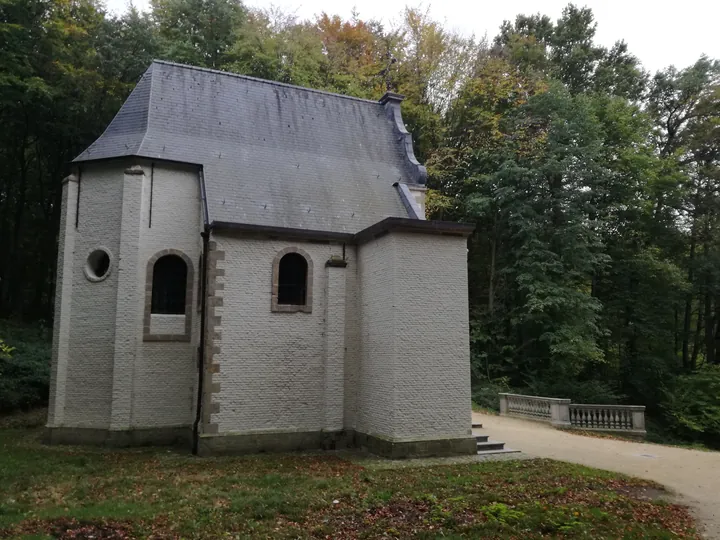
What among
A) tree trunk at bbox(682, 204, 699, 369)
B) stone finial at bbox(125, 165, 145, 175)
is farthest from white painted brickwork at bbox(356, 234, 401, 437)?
tree trunk at bbox(682, 204, 699, 369)

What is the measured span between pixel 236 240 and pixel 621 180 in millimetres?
19679

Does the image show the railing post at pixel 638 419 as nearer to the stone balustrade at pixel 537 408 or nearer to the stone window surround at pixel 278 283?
the stone balustrade at pixel 537 408

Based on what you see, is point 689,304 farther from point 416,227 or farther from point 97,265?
point 97,265

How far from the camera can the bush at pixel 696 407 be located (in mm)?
Answer: 21317

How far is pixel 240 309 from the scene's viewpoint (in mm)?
13070

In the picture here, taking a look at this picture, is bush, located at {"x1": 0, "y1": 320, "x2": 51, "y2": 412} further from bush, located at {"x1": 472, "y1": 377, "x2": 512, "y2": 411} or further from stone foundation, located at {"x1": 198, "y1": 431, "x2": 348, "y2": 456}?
bush, located at {"x1": 472, "y1": 377, "x2": 512, "y2": 411}

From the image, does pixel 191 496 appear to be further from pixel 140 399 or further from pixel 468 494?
pixel 140 399

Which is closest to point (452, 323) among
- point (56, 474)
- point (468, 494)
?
point (468, 494)

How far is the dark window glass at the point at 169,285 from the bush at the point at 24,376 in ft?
15.9

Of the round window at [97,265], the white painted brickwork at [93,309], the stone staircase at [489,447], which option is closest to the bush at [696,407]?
the stone staircase at [489,447]

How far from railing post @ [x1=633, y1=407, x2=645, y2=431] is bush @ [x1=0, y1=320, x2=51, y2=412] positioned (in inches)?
751

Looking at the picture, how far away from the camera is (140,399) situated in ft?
43.7

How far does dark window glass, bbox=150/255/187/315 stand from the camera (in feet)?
45.8

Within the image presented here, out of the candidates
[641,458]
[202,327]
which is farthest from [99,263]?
[641,458]
